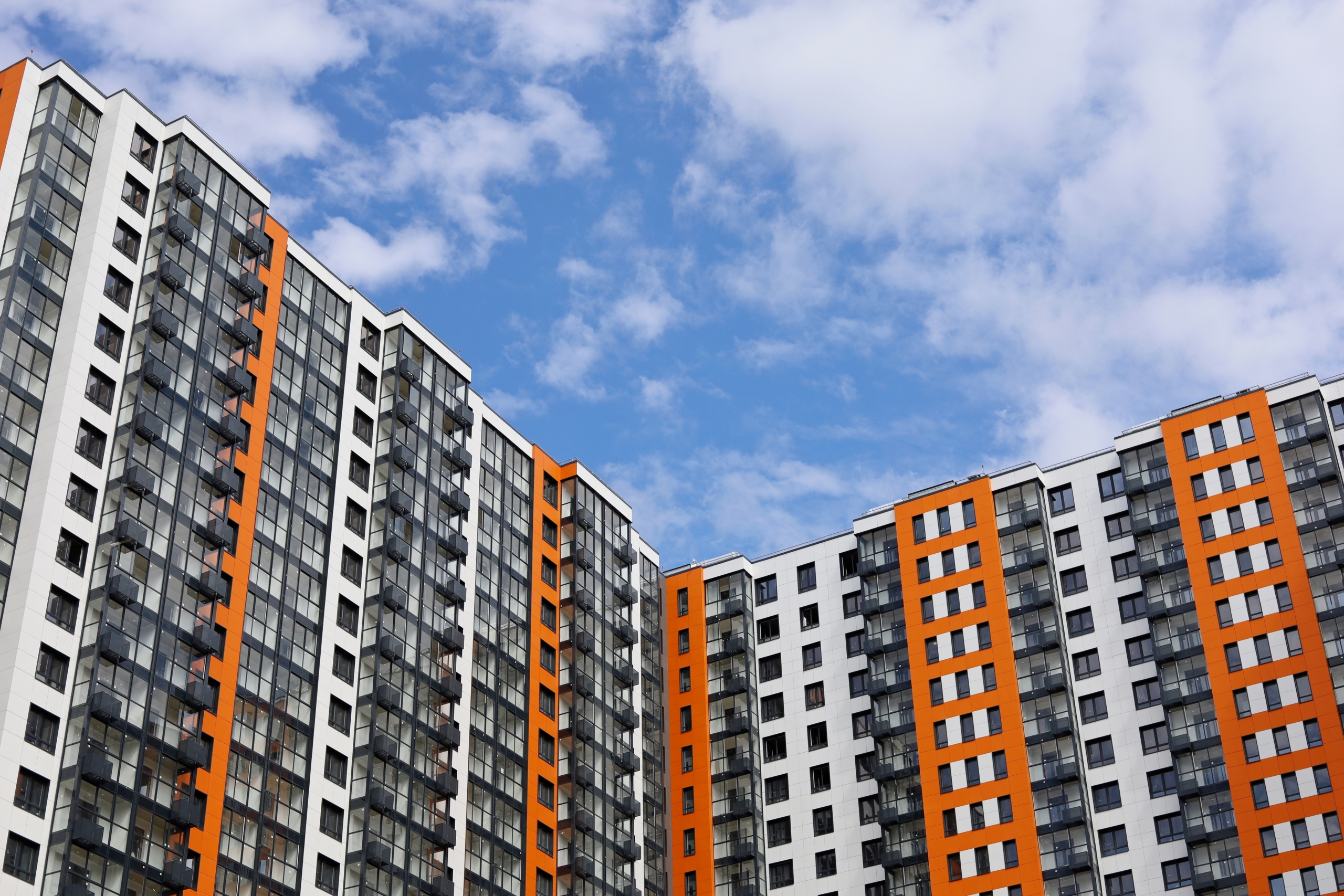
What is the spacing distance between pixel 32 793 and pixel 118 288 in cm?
2826

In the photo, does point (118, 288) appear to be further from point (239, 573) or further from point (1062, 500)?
point (1062, 500)

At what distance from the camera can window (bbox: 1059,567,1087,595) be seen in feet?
381

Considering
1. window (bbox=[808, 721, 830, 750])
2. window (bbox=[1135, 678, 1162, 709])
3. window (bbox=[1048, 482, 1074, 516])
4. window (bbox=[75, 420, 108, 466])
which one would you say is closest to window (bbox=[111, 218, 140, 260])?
window (bbox=[75, 420, 108, 466])

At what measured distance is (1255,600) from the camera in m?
108

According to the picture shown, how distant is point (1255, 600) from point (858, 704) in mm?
28633

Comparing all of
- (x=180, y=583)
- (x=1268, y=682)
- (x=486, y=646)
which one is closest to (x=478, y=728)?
(x=486, y=646)

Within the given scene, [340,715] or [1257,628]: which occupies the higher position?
[1257,628]

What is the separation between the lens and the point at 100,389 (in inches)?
3423

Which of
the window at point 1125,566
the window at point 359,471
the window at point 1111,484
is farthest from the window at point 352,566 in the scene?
the window at point 1111,484

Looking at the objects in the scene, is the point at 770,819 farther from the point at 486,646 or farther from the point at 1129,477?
the point at 1129,477

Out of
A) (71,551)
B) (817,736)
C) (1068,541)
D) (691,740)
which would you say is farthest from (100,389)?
(1068,541)

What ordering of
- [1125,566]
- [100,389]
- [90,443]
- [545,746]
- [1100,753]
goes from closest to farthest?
[90,443]
[100,389]
[1100,753]
[545,746]
[1125,566]

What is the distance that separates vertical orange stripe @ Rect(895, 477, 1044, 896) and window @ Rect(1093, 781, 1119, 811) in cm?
415

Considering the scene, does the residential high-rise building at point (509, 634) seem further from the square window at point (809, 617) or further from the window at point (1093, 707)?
the square window at point (809, 617)
